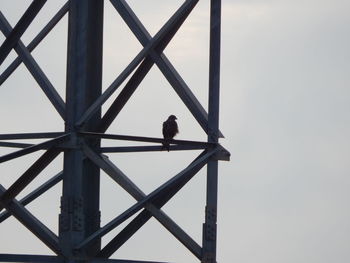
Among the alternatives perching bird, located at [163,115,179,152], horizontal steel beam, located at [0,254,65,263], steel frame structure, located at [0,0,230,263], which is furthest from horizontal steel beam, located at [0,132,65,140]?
perching bird, located at [163,115,179,152]

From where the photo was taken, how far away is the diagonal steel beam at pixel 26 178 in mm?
14586

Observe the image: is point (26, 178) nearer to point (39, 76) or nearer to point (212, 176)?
point (39, 76)

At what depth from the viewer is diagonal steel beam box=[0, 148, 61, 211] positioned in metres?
14.6

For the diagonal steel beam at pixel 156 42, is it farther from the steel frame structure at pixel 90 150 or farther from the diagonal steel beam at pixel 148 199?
the diagonal steel beam at pixel 148 199

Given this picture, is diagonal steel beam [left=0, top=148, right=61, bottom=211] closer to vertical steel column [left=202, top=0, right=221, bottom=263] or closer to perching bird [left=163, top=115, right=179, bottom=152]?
vertical steel column [left=202, top=0, right=221, bottom=263]

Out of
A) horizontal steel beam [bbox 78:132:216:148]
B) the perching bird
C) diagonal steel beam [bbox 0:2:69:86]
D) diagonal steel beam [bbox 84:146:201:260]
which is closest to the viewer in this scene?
horizontal steel beam [bbox 78:132:216:148]

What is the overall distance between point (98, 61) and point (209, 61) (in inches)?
61.6

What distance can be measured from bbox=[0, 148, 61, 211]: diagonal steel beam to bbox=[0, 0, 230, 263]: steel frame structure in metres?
0.01

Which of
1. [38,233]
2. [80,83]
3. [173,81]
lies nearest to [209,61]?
[173,81]

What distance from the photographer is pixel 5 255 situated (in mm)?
14484

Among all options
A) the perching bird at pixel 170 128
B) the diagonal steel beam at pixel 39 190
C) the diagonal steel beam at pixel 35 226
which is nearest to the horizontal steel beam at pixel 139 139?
the diagonal steel beam at pixel 35 226

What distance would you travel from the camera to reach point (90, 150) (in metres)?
14.8

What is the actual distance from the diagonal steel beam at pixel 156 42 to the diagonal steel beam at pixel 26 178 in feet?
2.10

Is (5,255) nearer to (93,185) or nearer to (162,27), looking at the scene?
(93,185)
